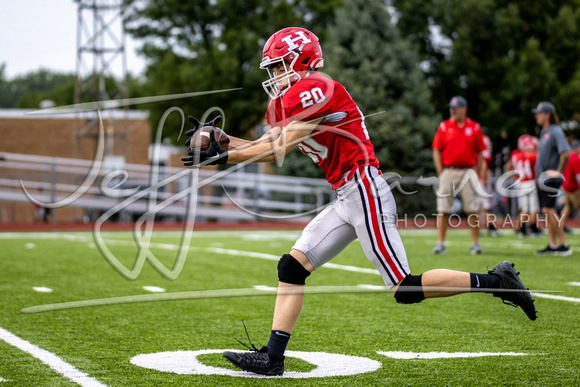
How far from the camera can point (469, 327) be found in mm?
4562

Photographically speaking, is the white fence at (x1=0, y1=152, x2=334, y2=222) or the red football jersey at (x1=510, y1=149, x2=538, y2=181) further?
the white fence at (x1=0, y1=152, x2=334, y2=222)

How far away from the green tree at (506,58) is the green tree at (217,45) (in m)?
5.79

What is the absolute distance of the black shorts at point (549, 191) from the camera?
8.77 m

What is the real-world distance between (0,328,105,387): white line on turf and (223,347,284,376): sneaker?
2.16ft

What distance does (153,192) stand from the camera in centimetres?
1880

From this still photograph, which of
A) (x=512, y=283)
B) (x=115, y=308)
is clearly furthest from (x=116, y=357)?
(x=512, y=283)

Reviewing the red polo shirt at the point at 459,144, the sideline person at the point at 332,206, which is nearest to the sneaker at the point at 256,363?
→ the sideline person at the point at 332,206

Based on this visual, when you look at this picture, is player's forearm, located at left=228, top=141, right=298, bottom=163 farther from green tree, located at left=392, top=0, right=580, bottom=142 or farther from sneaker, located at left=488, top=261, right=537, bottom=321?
green tree, located at left=392, top=0, right=580, bottom=142

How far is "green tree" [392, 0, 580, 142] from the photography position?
2227 cm

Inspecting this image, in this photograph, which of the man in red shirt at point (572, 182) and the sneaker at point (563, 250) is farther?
the man in red shirt at point (572, 182)

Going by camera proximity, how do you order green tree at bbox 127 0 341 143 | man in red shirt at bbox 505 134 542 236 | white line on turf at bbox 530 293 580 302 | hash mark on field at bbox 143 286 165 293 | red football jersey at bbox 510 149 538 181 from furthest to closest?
green tree at bbox 127 0 341 143
red football jersey at bbox 510 149 538 181
man in red shirt at bbox 505 134 542 236
hash mark on field at bbox 143 286 165 293
white line on turf at bbox 530 293 580 302

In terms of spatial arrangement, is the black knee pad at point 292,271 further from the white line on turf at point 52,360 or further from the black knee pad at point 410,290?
the white line on turf at point 52,360

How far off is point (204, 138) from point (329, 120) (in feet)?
2.13

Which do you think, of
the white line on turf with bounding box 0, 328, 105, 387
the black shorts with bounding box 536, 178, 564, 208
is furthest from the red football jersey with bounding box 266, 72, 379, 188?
the black shorts with bounding box 536, 178, 564, 208
